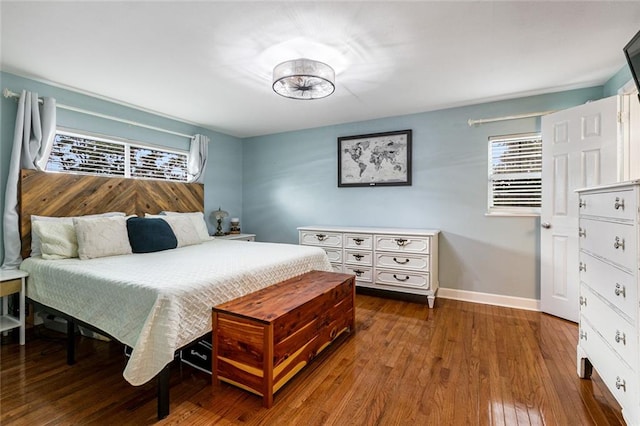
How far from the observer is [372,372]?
6.55 feet

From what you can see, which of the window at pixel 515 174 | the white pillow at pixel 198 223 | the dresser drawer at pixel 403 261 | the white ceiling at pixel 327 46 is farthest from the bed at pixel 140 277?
the window at pixel 515 174

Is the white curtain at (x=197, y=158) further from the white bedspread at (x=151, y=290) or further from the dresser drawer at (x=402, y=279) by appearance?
the dresser drawer at (x=402, y=279)

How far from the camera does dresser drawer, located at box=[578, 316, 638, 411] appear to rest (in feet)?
4.38

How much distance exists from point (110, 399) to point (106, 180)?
2389 mm

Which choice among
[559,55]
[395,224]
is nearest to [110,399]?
[395,224]

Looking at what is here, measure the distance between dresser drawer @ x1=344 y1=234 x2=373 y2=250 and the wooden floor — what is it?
1.21 metres

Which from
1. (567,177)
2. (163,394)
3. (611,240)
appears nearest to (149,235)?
(163,394)

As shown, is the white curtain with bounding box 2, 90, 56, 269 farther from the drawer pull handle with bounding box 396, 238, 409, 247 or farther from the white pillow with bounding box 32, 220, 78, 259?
the drawer pull handle with bounding box 396, 238, 409, 247

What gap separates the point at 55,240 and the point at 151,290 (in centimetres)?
159

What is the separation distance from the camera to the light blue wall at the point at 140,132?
2.66 m

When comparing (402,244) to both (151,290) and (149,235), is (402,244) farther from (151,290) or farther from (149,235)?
(149,235)

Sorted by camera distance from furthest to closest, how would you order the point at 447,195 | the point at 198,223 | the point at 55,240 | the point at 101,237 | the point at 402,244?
the point at 198,223
the point at 447,195
the point at 402,244
the point at 101,237
the point at 55,240

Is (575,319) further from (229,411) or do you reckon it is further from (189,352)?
(189,352)

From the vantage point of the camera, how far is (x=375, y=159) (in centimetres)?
402
